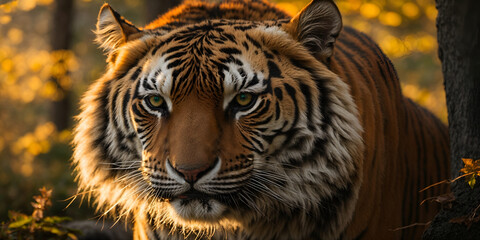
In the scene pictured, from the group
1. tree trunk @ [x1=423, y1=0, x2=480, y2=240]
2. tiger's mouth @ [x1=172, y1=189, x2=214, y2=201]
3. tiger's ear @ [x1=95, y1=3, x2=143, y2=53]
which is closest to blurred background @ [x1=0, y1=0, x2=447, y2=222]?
tiger's ear @ [x1=95, y1=3, x2=143, y2=53]

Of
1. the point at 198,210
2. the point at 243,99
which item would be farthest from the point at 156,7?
the point at 198,210

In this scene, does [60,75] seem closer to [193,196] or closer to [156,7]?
[156,7]

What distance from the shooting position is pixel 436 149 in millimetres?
4582

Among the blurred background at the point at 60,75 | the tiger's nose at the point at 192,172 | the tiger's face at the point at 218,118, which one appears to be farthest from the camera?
the blurred background at the point at 60,75

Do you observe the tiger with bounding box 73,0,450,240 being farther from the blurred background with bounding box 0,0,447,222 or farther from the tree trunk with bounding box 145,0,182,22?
the tree trunk with bounding box 145,0,182,22

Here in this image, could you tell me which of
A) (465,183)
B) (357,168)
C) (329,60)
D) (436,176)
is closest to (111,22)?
Result: (329,60)

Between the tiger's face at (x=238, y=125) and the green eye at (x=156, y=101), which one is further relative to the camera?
the green eye at (x=156, y=101)

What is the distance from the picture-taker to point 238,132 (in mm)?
3039

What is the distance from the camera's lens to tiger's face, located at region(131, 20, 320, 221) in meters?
2.88

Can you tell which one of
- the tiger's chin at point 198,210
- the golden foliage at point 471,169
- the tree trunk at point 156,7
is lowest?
the tiger's chin at point 198,210

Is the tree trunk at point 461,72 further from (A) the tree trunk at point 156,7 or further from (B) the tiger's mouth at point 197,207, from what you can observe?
(A) the tree trunk at point 156,7

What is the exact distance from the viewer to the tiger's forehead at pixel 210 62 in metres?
3.06

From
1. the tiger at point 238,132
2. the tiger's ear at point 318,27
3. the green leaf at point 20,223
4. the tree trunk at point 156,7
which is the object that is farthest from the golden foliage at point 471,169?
the tree trunk at point 156,7

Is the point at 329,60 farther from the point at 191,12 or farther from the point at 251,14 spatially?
the point at 191,12
